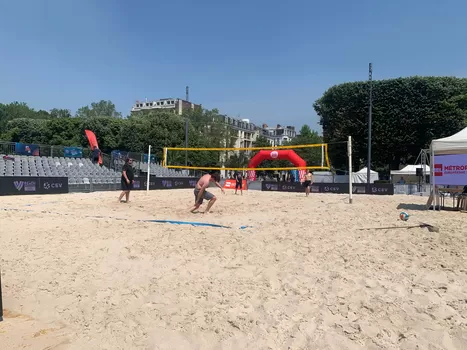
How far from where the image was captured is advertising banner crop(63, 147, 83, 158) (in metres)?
22.2

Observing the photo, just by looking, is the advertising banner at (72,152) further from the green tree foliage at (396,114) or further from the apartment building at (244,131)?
the apartment building at (244,131)

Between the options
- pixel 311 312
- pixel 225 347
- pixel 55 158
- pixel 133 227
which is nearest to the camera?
pixel 225 347

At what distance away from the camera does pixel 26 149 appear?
19953 mm

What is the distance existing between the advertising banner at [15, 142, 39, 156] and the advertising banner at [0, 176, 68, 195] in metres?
6.15

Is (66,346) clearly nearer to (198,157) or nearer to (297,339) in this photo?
(297,339)

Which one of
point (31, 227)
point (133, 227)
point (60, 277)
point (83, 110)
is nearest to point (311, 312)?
point (60, 277)

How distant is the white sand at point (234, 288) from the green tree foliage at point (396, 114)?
26645 millimetres

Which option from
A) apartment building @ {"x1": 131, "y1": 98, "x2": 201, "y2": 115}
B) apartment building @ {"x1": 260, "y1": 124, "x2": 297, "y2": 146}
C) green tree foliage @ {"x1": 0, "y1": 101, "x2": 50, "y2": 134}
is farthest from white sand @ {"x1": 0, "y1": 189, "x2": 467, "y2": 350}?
apartment building @ {"x1": 260, "y1": 124, "x2": 297, "y2": 146}

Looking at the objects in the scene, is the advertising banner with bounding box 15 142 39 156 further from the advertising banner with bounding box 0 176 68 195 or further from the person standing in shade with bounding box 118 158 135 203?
the person standing in shade with bounding box 118 158 135 203

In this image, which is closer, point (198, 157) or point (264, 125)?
point (198, 157)

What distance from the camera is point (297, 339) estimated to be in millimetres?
2584

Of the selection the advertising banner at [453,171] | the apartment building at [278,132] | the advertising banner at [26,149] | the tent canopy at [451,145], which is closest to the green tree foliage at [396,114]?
the advertising banner at [453,171]

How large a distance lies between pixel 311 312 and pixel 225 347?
81cm

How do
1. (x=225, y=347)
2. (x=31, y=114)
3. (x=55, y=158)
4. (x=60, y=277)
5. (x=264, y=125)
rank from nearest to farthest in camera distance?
(x=225, y=347) < (x=60, y=277) < (x=55, y=158) < (x=31, y=114) < (x=264, y=125)
